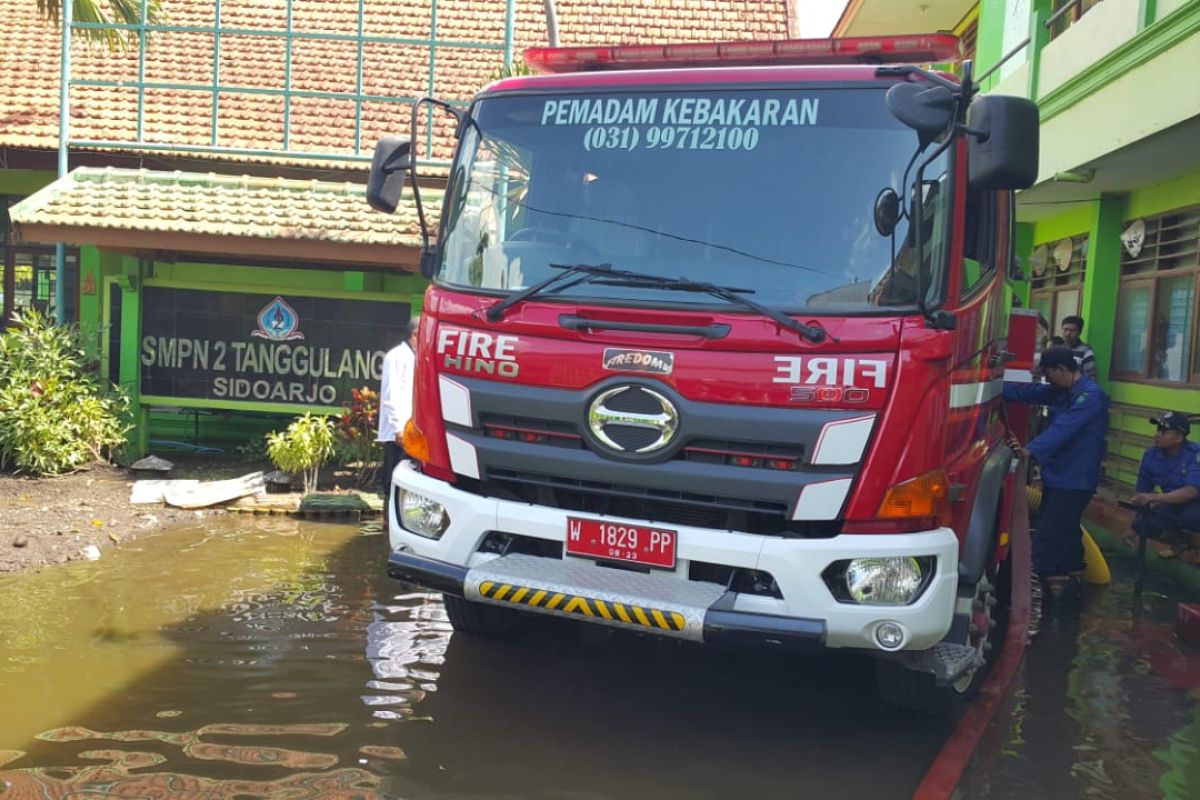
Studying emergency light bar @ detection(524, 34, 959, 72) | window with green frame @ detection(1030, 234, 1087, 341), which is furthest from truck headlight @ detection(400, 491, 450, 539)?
window with green frame @ detection(1030, 234, 1087, 341)

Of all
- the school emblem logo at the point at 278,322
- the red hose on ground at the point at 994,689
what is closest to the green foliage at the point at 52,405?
the school emblem logo at the point at 278,322

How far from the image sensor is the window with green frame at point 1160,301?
940 centimetres

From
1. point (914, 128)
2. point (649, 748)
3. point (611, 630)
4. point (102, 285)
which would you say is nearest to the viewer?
point (914, 128)

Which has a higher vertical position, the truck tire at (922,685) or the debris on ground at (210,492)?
the truck tire at (922,685)

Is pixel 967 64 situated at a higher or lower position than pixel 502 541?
higher

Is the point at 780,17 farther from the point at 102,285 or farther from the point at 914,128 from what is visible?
the point at 914,128

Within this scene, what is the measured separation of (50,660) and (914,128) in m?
4.33

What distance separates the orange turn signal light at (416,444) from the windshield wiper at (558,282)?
2.01 feet

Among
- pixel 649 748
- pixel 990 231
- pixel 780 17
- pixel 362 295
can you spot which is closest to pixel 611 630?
pixel 649 748

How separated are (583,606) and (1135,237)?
28.5 feet

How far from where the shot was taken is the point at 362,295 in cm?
1002

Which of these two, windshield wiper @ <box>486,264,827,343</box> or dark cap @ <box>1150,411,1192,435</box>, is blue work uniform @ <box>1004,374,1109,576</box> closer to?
dark cap @ <box>1150,411,1192,435</box>

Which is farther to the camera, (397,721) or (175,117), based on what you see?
(175,117)

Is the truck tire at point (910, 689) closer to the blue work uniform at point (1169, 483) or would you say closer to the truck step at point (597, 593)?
the truck step at point (597, 593)
